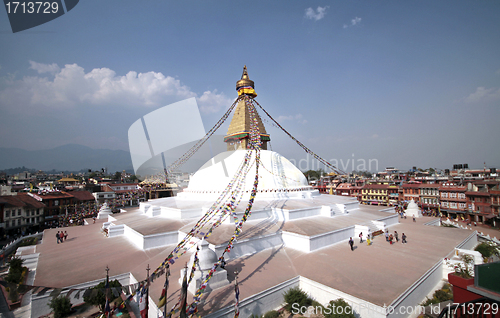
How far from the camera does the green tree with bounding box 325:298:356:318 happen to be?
4589mm

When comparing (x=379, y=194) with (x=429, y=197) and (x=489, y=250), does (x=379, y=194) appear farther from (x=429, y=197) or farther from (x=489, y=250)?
(x=489, y=250)

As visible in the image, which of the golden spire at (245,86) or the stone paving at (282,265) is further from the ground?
the golden spire at (245,86)

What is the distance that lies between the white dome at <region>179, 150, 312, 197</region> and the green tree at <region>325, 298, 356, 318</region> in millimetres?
6728

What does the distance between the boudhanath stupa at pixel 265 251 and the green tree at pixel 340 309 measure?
0.22 meters

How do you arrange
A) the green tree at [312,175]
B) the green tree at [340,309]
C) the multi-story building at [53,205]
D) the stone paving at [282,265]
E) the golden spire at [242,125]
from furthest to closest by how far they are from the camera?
the green tree at [312,175], the multi-story building at [53,205], the golden spire at [242,125], the stone paving at [282,265], the green tree at [340,309]

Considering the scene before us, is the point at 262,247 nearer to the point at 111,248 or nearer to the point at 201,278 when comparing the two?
the point at 201,278

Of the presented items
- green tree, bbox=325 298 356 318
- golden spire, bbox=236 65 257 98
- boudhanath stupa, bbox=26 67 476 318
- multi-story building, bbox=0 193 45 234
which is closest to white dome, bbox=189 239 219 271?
boudhanath stupa, bbox=26 67 476 318

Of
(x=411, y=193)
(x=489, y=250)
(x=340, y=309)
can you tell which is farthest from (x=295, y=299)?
(x=411, y=193)

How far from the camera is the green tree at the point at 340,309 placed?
4.59 meters

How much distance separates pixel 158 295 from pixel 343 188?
30.8 metres

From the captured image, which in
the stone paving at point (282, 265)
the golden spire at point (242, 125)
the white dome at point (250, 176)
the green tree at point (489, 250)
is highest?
the golden spire at point (242, 125)

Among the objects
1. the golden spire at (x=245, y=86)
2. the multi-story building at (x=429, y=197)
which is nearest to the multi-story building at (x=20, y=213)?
the golden spire at (x=245, y=86)

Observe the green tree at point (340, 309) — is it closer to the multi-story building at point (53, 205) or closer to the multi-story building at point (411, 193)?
the multi-story building at point (53, 205)

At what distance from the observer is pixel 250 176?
473 inches
